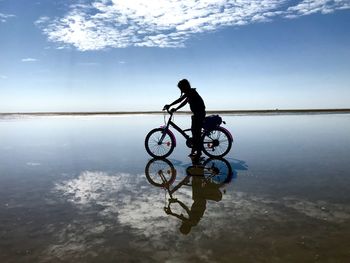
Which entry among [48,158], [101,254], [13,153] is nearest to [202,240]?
[101,254]

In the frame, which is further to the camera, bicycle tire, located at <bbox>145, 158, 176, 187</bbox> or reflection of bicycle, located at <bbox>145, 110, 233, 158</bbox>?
reflection of bicycle, located at <bbox>145, 110, 233, 158</bbox>

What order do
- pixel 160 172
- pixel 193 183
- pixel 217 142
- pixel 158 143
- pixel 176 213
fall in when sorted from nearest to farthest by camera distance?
pixel 176 213, pixel 193 183, pixel 160 172, pixel 217 142, pixel 158 143

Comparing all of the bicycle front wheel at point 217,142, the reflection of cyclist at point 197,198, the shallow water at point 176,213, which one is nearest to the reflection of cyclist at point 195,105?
the bicycle front wheel at point 217,142

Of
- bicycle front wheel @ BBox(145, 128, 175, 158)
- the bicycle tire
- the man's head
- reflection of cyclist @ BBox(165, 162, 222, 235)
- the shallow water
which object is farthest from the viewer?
bicycle front wheel @ BBox(145, 128, 175, 158)

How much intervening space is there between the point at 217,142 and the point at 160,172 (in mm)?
3389

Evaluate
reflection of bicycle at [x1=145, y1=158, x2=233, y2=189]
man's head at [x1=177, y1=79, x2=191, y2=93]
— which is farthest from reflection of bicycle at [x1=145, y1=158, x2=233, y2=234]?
man's head at [x1=177, y1=79, x2=191, y2=93]

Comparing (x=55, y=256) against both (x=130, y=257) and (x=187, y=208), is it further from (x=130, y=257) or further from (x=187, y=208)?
(x=187, y=208)

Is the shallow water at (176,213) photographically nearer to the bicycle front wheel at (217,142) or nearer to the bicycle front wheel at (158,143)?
the bicycle front wheel at (217,142)

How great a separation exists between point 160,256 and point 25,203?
3674 millimetres

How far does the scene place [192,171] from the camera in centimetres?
978

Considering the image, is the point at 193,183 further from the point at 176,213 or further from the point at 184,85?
the point at 184,85

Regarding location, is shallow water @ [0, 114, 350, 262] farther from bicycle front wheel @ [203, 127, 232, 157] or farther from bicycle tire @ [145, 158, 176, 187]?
bicycle front wheel @ [203, 127, 232, 157]

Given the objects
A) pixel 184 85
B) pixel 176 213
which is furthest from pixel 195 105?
pixel 176 213

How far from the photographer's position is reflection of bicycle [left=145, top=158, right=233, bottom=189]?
8562 millimetres
